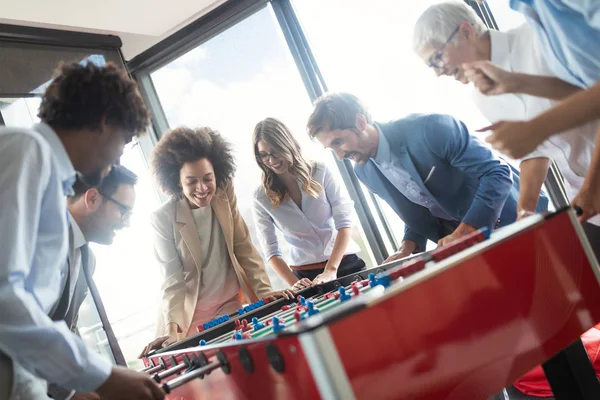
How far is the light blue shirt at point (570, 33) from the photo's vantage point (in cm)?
145

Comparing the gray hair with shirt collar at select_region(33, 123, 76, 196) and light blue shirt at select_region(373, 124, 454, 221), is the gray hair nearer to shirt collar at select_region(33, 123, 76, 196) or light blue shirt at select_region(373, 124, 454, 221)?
light blue shirt at select_region(373, 124, 454, 221)

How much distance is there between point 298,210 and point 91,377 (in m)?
1.83

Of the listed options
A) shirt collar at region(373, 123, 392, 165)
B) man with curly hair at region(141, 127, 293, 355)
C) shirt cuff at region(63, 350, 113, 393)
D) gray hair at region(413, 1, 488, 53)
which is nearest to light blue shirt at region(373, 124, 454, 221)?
shirt collar at region(373, 123, 392, 165)

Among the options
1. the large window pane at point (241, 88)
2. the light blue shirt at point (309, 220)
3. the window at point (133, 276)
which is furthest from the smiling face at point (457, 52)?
the window at point (133, 276)

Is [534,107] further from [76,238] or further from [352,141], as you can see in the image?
[76,238]

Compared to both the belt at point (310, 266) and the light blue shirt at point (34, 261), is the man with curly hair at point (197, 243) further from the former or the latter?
the light blue shirt at point (34, 261)

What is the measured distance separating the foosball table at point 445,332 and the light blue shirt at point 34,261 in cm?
23

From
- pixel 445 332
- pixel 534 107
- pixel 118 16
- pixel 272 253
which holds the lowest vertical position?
pixel 445 332

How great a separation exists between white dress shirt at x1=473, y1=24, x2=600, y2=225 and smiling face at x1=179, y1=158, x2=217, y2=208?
1369mm

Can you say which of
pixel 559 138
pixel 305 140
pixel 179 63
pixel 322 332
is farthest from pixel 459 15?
pixel 179 63

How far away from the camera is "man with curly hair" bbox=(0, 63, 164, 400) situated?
3.69 feet

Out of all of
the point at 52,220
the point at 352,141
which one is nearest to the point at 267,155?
the point at 352,141

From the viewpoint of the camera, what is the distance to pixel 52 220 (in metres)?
1.25

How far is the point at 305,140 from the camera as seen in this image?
3.73 meters
